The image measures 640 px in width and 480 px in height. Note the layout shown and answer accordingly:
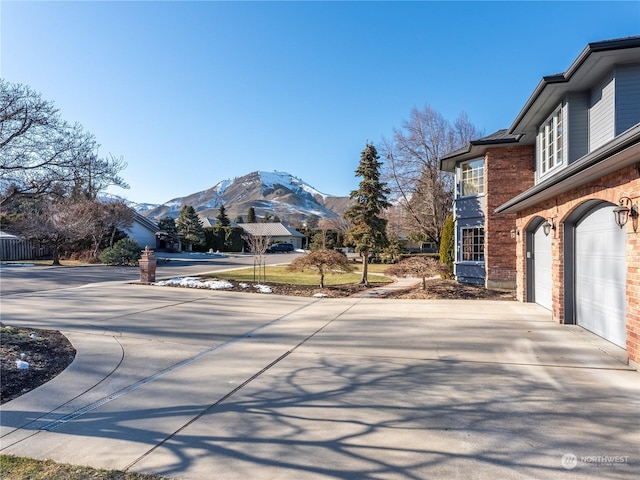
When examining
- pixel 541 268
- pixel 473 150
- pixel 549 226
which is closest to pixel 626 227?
pixel 549 226

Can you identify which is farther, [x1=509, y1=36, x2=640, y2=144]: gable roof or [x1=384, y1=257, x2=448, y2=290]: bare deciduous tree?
[x1=384, y1=257, x2=448, y2=290]: bare deciduous tree

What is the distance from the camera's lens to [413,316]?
31.8ft

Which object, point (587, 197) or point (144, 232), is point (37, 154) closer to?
point (587, 197)

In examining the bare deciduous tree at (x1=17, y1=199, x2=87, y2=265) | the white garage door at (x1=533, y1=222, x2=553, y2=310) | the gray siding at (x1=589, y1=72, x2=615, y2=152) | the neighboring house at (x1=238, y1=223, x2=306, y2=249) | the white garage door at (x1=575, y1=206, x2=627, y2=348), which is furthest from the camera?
the neighboring house at (x1=238, y1=223, x2=306, y2=249)

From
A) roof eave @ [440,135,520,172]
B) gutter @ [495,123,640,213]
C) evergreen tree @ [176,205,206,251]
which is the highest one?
roof eave @ [440,135,520,172]

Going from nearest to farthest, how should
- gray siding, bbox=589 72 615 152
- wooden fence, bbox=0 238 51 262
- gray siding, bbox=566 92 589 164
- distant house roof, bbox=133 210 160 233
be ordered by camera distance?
gray siding, bbox=589 72 615 152, gray siding, bbox=566 92 589 164, wooden fence, bbox=0 238 51 262, distant house roof, bbox=133 210 160 233

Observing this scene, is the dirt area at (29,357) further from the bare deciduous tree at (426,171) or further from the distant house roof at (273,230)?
the distant house roof at (273,230)

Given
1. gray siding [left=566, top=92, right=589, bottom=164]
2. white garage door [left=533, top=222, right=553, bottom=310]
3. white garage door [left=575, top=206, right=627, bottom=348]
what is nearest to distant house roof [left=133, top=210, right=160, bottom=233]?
white garage door [left=533, top=222, right=553, bottom=310]

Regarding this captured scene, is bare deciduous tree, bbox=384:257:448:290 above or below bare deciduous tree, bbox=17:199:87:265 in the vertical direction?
below

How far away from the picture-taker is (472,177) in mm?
16656

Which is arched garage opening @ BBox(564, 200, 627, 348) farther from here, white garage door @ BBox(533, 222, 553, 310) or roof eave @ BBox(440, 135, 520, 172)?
roof eave @ BBox(440, 135, 520, 172)

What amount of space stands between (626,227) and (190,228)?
48326 millimetres

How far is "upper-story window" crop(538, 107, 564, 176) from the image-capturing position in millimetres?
10453

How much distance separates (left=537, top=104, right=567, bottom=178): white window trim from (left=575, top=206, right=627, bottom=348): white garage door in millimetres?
3011
